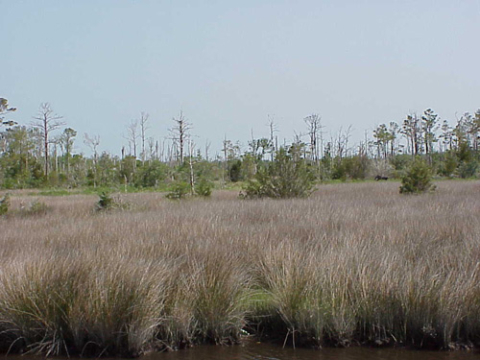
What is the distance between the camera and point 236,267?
7.05 meters

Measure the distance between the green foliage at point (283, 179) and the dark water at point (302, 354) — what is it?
17160 mm

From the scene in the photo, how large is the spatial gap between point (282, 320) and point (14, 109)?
47626 mm

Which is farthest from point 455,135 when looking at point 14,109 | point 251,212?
point 251,212

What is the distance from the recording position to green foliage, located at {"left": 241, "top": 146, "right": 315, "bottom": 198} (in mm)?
23031

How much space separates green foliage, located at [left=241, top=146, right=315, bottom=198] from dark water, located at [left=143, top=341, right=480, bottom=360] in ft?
56.3

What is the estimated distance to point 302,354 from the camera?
584 cm

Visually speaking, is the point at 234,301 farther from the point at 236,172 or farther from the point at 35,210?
the point at 236,172

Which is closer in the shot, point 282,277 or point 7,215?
point 282,277

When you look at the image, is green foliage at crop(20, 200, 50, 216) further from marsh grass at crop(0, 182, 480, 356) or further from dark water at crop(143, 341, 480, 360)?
dark water at crop(143, 341, 480, 360)

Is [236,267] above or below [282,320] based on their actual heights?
above

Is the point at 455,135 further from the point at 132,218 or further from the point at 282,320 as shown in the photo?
the point at 282,320

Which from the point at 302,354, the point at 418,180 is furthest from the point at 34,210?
the point at 418,180

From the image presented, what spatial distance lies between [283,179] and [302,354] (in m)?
17.3

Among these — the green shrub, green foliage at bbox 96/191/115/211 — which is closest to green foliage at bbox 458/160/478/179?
green foliage at bbox 96/191/115/211
